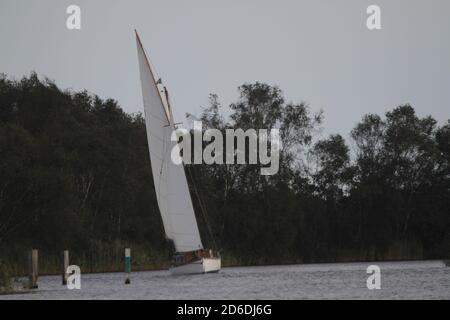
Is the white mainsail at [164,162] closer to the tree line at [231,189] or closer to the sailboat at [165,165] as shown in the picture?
the sailboat at [165,165]

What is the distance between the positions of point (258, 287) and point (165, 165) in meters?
13.4

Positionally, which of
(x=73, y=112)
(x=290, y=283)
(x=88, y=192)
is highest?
(x=73, y=112)

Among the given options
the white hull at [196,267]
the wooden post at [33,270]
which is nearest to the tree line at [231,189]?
the white hull at [196,267]

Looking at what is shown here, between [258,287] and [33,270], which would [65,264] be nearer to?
[33,270]

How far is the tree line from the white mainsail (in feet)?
34.6

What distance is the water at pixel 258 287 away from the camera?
4509 centimetres

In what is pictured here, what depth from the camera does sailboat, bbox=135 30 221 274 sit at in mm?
62031

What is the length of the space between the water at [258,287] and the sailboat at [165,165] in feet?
9.86

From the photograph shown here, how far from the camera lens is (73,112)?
8431cm

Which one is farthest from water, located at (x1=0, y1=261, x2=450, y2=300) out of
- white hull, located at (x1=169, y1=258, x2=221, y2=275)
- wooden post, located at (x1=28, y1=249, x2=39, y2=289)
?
wooden post, located at (x1=28, y1=249, x2=39, y2=289)

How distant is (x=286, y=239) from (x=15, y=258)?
27823 mm

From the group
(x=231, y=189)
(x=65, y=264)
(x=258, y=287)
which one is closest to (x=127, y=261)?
(x=65, y=264)
